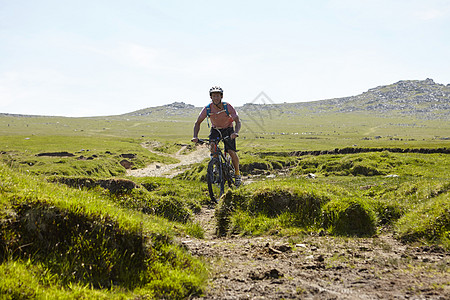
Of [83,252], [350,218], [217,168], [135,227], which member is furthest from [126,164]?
[83,252]

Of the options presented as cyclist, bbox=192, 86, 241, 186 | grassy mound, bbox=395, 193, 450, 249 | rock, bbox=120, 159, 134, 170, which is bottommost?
rock, bbox=120, 159, 134, 170

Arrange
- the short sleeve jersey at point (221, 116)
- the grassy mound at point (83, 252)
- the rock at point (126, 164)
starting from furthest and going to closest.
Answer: the rock at point (126, 164), the short sleeve jersey at point (221, 116), the grassy mound at point (83, 252)

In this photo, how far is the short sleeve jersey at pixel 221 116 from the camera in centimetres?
1176

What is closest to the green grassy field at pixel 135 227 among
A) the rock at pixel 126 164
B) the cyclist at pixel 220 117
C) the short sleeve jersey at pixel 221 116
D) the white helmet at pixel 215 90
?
the cyclist at pixel 220 117

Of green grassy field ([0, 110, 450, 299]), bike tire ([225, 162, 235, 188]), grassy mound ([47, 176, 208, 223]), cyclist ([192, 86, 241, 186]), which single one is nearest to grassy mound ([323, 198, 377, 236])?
green grassy field ([0, 110, 450, 299])

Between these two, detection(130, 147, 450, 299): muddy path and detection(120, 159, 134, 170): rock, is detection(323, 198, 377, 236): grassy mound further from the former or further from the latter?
detection(120, 159, 134, 170): rock

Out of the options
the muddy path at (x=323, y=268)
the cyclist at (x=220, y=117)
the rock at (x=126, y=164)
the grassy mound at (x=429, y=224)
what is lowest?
the rock at (x=126, y=164)

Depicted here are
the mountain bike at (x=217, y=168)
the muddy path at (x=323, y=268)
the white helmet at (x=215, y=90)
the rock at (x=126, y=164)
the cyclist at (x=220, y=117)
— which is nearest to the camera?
the muddy path at (x=323, y=268)

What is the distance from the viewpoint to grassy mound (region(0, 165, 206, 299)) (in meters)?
4.11

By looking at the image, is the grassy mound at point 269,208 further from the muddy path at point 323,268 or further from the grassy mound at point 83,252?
the grassy mound at point 83,252

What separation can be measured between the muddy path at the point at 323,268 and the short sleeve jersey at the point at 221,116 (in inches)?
223

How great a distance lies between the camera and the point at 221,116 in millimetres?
11820

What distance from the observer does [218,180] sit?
40.1ft

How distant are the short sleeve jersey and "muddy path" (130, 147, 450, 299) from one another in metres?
5.67
